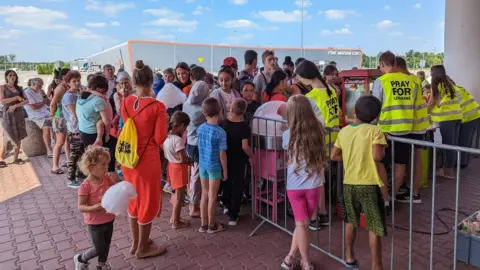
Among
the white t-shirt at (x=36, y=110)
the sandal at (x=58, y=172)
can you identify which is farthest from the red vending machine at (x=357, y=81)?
the white t-shirt at (x=36, y=110)

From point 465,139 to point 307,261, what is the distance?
4.63 m

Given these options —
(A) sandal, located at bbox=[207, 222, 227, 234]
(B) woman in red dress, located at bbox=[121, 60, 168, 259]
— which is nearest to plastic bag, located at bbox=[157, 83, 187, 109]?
(B) woman in red dress, located at bbox=[121, 60, 168, 259]

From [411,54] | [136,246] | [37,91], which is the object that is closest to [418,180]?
[136,246]

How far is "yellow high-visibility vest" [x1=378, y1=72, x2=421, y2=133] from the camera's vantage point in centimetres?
454

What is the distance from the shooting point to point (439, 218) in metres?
→ 4.48

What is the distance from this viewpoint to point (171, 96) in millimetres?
5066

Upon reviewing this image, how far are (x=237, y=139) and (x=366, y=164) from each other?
159 cm

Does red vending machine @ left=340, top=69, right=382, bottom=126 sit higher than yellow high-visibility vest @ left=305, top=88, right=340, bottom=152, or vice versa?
red vending machine @ left=340, top=69, right=382, bottom=126

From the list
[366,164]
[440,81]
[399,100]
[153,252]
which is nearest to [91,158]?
[153,252]

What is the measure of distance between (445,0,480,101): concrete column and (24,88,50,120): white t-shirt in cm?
864

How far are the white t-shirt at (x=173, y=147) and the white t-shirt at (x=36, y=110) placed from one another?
508cm

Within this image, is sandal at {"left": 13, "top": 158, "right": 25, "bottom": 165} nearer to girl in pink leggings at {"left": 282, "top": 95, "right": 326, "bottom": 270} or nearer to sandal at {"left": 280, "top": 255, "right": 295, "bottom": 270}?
sandal at {"left": 280, "top": 255, "right": 295, "bottom": 270}

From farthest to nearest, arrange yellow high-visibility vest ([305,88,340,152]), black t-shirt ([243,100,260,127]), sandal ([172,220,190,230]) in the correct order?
black t-shirt ([243,100,260,127]) → sandal ([172,220,190,230]) → yellow high-visibility vest ([305,88,340,152])

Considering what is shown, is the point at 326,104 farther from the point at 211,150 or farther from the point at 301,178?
the point at 211,150
